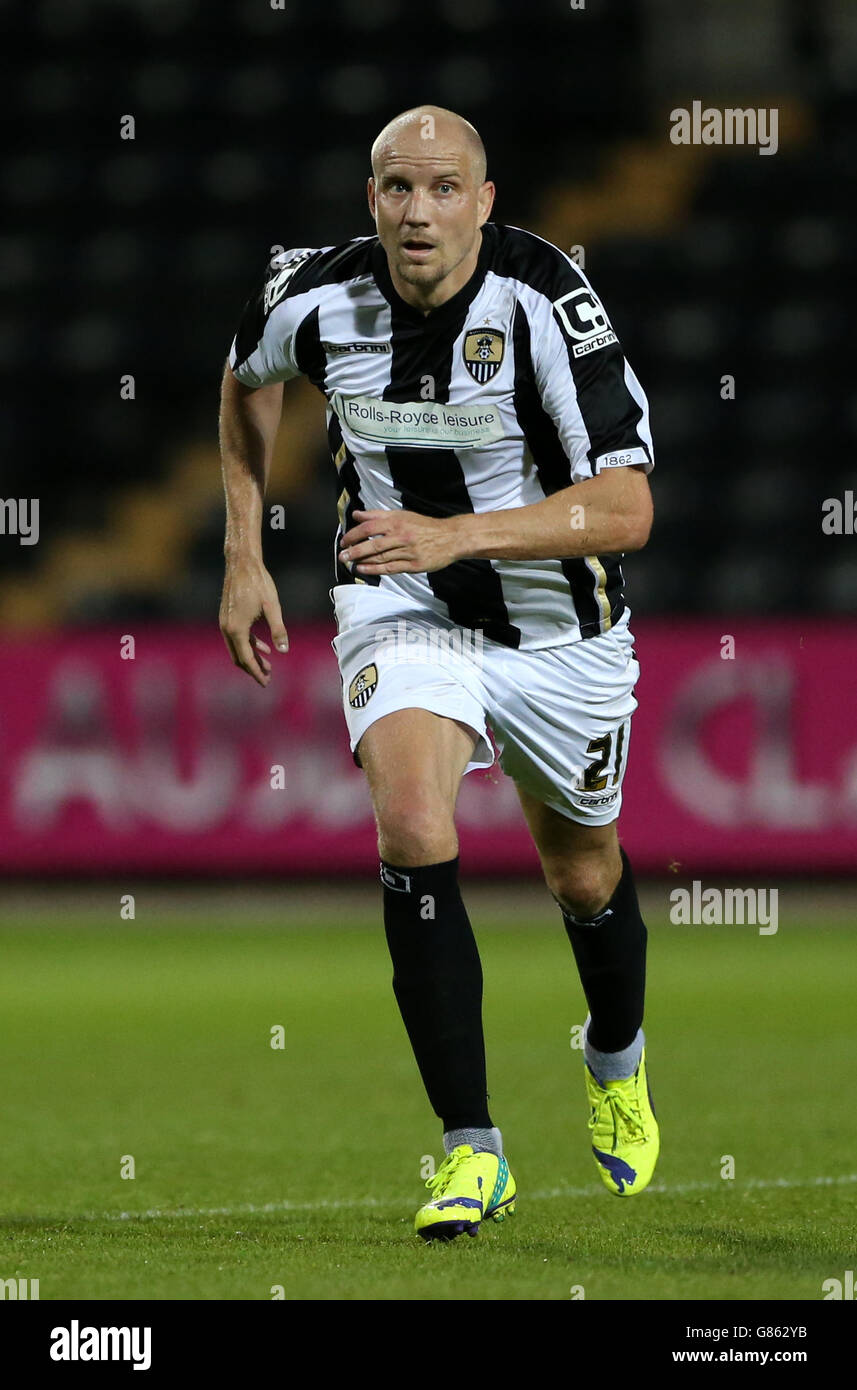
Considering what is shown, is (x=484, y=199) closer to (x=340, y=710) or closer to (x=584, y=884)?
(x=584, y=884)

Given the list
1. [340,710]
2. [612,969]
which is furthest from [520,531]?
[340,710]

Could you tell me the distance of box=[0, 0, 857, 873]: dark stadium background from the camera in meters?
14.6

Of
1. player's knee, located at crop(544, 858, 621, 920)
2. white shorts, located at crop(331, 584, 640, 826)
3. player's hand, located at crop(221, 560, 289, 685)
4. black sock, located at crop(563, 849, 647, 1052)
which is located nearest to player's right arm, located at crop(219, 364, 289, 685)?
player's hand, located at crop(221, 560, 289, 685)

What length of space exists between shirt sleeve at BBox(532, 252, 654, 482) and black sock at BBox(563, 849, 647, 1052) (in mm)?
1051

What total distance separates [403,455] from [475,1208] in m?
1.61

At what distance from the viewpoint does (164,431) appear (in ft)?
54.4

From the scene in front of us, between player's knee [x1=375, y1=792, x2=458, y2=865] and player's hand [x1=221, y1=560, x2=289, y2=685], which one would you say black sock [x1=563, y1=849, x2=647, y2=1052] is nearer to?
player's knee [x1=375, y1=792, x2=458, y2=865]

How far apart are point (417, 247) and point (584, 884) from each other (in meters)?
1.51

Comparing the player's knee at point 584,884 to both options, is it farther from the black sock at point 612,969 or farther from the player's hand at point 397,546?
the player's hand at point 397,546

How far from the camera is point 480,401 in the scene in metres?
4.52

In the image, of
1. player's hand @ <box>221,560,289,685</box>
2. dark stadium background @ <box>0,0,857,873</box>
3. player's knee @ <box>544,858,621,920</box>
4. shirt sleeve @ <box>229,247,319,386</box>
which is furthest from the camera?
dark stadium background @ <box>0,0,857,873</box>

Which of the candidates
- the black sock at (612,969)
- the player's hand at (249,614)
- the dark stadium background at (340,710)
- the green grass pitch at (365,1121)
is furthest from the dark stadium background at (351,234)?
the player's hand at (249,614)

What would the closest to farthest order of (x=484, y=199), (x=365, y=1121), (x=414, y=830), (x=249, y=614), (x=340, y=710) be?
(x=414, y=830)
(x=484, y=199)
(x=249, y=614)
(x=365, y=1121)
(x=340, y=710)

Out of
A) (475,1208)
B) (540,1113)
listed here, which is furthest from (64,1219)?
(540,1113)
